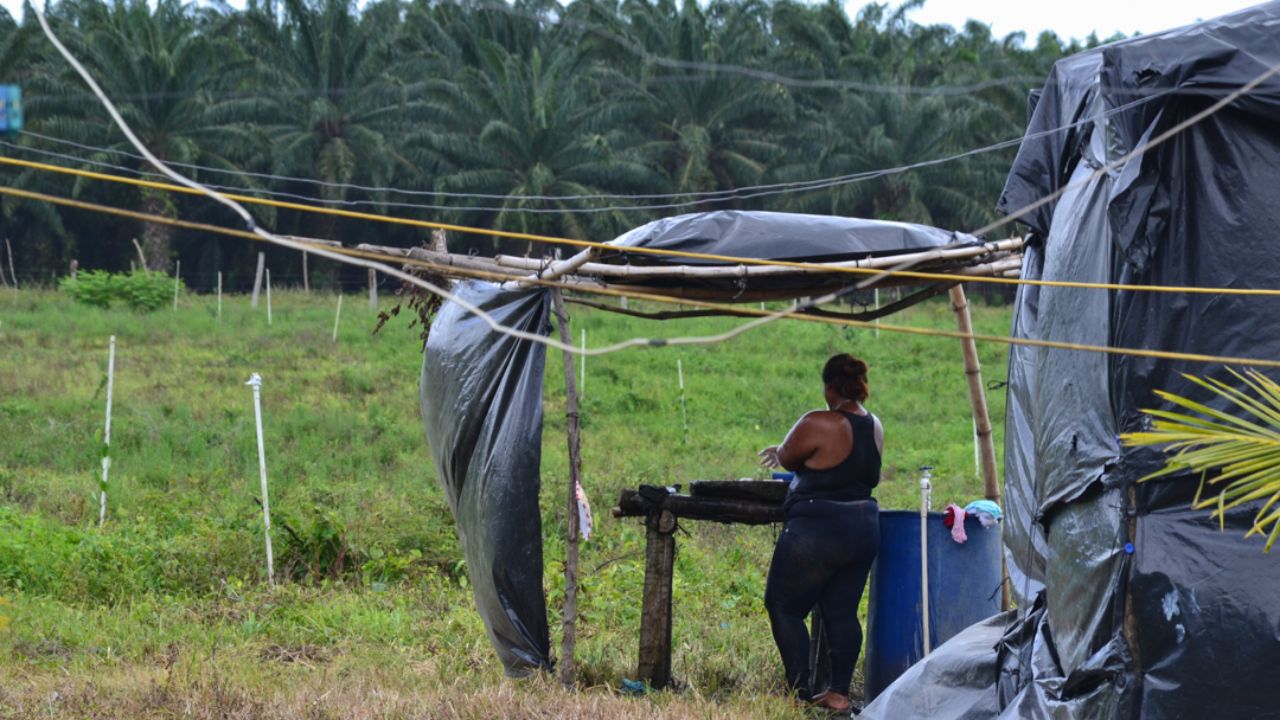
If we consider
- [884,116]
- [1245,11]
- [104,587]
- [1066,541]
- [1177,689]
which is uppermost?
[884,116]

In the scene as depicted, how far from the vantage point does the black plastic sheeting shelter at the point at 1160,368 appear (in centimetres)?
445

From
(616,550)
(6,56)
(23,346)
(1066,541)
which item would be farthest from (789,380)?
(6,56)

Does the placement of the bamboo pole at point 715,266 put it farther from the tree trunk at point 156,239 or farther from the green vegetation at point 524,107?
the tree trunk at point 156,239

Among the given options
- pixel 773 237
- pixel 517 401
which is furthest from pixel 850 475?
pixel 517 401

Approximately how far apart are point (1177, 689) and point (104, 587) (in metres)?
7.03

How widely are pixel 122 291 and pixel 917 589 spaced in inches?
901

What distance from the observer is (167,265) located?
32188 millimetres

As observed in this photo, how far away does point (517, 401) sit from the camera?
6.44 m

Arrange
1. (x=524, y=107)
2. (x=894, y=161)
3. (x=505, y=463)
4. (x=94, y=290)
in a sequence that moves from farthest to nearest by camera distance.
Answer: (x=894, y=161) < (x=524, y=107) < (x=94, y=290) < (x=505, y=463)

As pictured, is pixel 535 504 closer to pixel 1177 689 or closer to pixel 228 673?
pixel 228 673

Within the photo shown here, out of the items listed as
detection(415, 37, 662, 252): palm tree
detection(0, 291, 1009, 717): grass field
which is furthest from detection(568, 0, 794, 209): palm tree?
detection(0, 291, 1009, 717): grass field

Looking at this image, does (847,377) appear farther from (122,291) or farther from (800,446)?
(122,291)

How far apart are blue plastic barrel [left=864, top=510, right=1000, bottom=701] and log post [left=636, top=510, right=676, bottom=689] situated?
1013mm

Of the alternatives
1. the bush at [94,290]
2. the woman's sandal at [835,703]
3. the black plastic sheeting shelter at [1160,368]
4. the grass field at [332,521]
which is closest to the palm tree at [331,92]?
the bush at [94,290]
